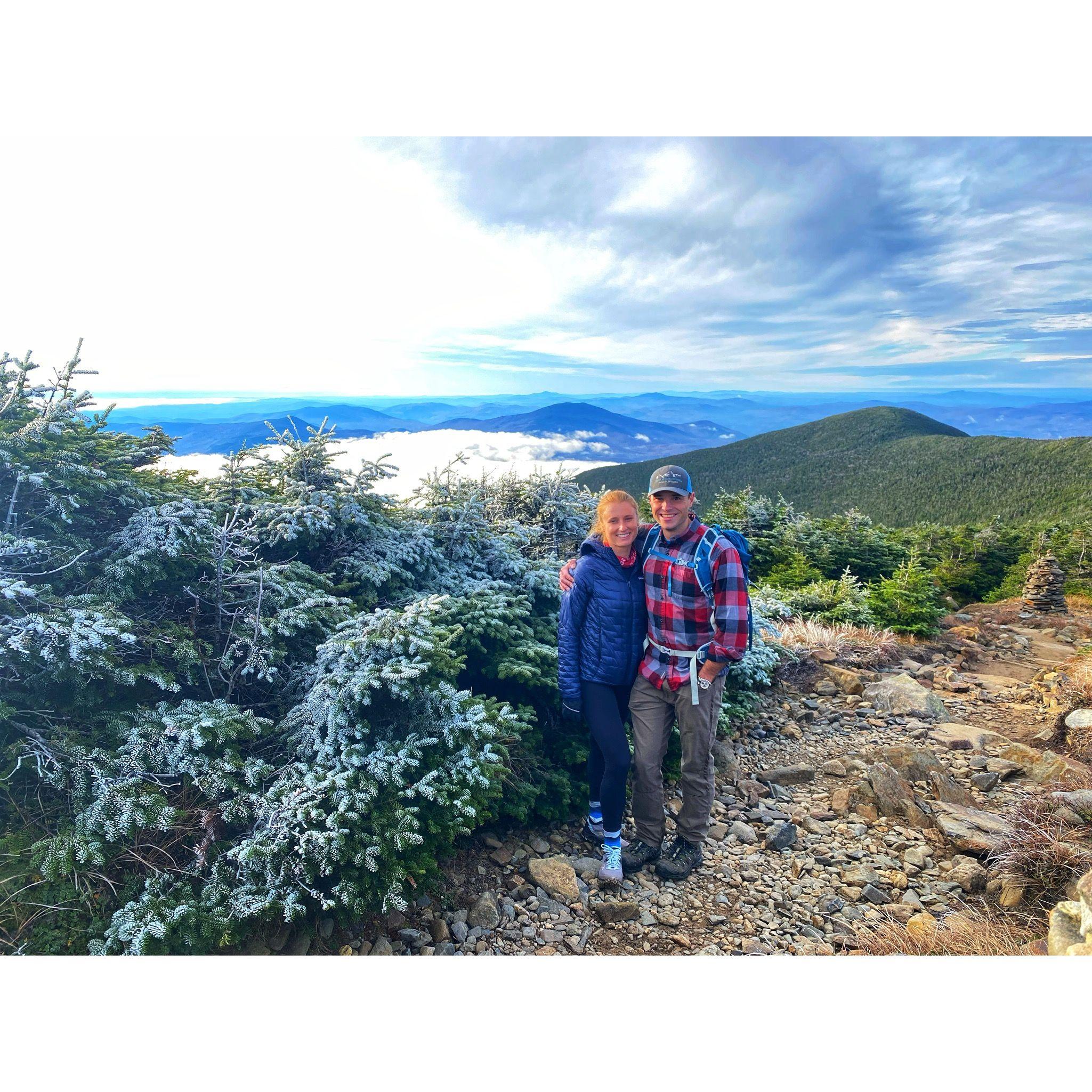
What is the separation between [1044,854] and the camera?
8.13 feet

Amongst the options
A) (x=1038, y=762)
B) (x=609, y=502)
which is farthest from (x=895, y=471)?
(x=609, y=502)

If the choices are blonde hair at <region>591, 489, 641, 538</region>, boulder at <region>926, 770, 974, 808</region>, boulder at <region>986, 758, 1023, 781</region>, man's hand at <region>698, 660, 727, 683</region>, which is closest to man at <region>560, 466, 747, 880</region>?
man's hand at <region>698, 660, 727, 683</region>

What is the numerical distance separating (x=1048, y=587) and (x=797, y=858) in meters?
7.45

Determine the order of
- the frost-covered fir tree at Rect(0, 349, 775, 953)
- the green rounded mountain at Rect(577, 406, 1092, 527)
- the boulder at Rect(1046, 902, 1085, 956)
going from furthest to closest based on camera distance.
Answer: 1. the green rounded mountain at Rect(577, 406, 1092, 527)
2. the boulder at Rect(1046, 902, 1085, 956)
3. the frost-covered fir tree at Rect(0, 349, 775, 953)

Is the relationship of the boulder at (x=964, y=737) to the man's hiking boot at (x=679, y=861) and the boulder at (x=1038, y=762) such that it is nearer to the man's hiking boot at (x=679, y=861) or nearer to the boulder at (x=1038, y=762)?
the boulder at (x=1038, y=762)

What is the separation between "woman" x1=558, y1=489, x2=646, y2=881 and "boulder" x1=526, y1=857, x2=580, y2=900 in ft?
0.57

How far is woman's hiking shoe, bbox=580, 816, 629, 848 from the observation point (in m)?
2.94

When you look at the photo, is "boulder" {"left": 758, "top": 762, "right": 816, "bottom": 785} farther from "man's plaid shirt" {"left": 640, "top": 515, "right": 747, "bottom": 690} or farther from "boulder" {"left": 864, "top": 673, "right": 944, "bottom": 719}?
"man's plaid shirt" {"left": 640, "top": 515, "right": 747, "bottom": 690}

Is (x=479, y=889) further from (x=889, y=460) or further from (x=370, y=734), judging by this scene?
(x=889, y=460)

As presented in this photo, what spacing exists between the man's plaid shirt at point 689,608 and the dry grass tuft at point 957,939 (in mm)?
1292

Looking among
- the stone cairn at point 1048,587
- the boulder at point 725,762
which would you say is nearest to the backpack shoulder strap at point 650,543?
the boulder at point 725,762

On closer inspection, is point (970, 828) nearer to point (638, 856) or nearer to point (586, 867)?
point (638, 856)

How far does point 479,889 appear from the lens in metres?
2.62

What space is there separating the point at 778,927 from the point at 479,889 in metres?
1.32
